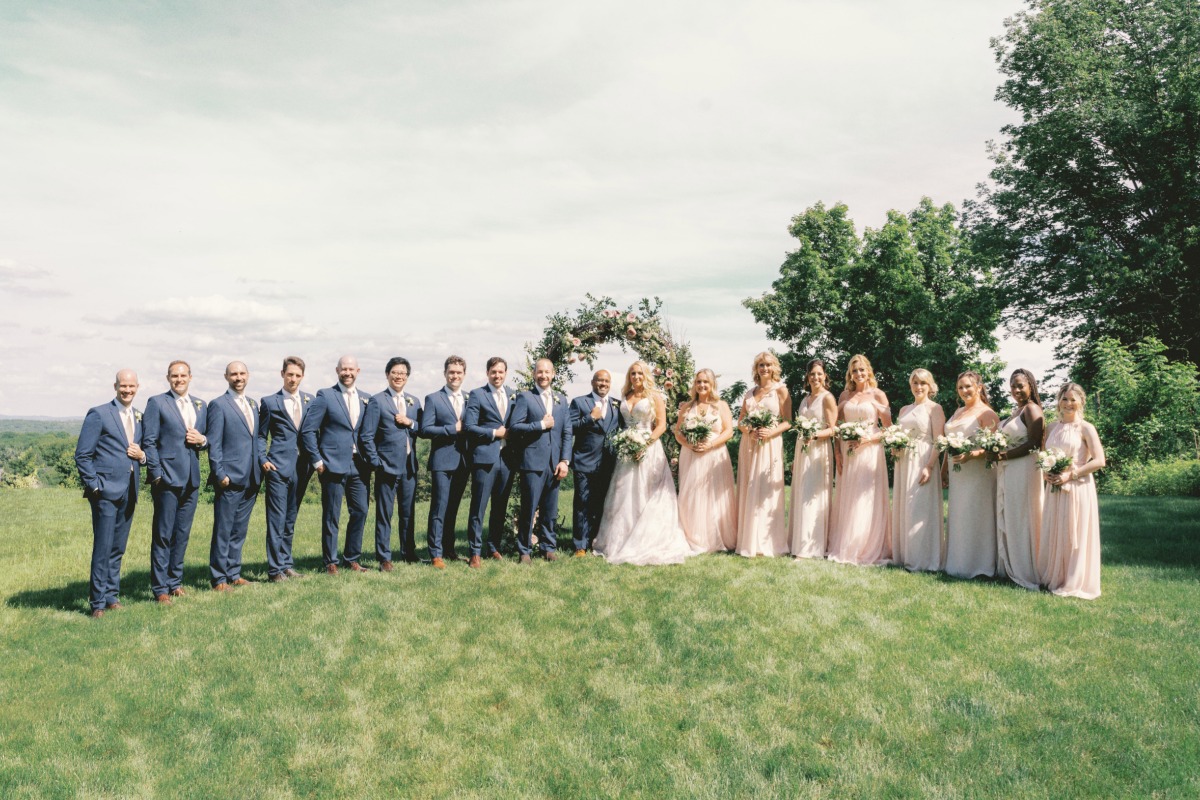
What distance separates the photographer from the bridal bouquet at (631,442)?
9812mm

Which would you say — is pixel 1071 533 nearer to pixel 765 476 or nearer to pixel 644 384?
pixel 765 476

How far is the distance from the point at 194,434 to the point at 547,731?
202 inches

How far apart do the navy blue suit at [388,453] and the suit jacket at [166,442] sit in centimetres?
187

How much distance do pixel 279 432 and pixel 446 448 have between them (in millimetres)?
1938

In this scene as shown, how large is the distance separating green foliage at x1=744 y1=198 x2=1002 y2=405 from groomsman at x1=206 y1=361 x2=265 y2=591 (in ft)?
82.6

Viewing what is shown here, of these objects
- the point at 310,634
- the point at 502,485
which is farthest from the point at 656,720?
the point at 502,485

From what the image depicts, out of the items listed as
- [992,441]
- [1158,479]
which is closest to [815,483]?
[992,441]

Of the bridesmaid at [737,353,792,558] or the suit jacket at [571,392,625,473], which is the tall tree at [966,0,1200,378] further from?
the suit jacket at [571,392,625,473]

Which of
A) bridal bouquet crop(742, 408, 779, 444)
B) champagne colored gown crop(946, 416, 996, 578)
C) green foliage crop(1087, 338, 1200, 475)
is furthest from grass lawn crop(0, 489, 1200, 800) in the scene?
green foliage crop(1087, 338, 1200, 475)

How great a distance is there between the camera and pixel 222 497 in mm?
8500

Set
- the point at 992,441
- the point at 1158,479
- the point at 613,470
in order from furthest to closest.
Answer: the point at 1158,479, the point at 613,470, the point at 992,441

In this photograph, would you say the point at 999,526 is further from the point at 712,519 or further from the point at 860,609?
the point at 712,519

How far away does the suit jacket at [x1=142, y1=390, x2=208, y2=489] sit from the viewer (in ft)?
26.0

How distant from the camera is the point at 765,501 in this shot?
1002 cm
